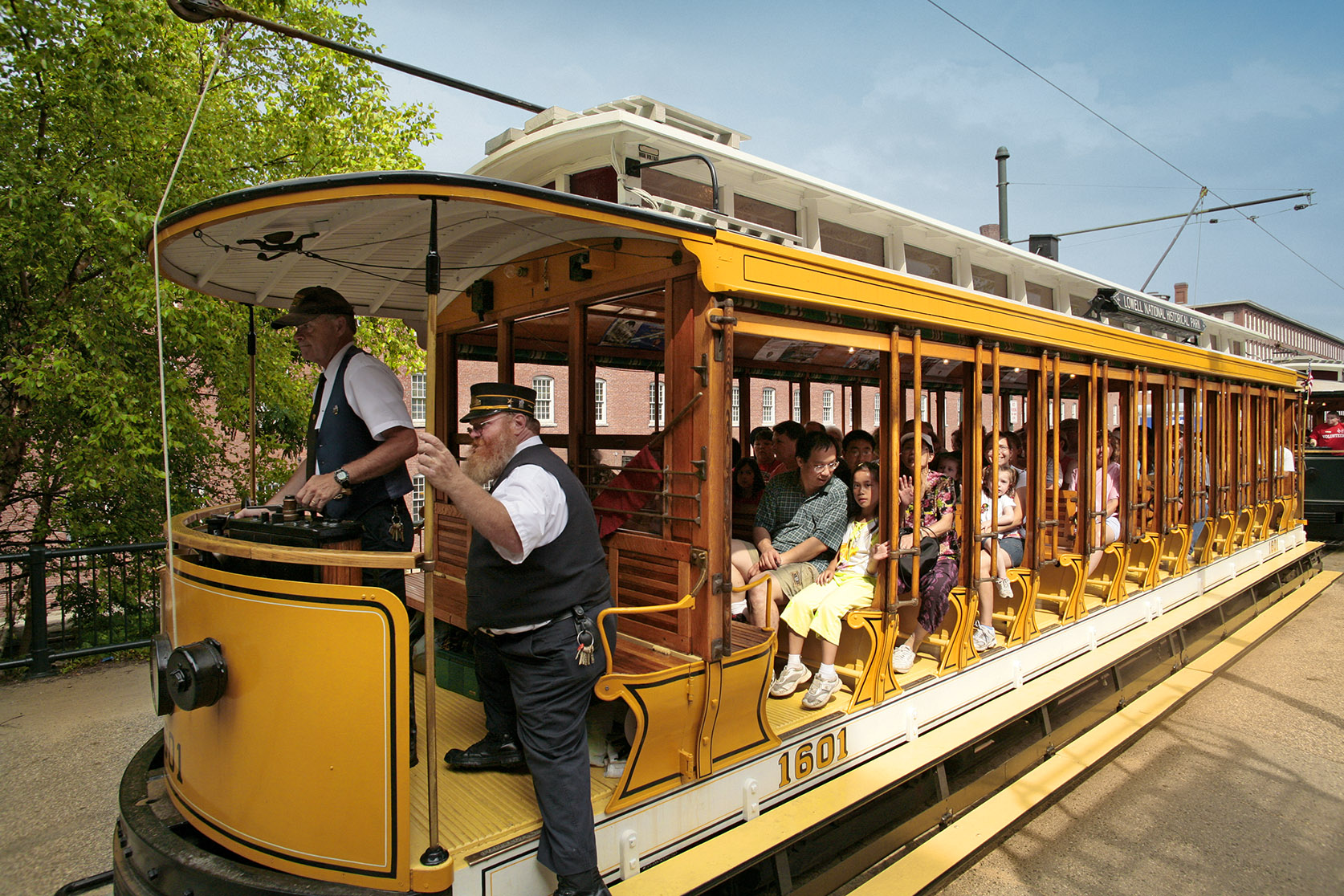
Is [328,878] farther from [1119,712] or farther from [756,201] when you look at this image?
[1119,712]

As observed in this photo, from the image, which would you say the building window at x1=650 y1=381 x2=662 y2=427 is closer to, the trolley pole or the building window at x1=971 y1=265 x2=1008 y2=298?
the building window at x1=971 y1=265 x2=1008 y2=298

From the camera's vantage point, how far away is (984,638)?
4.54m

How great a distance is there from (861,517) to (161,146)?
751 cm

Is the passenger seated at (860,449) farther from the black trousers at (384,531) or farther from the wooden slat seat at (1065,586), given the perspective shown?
the black trousers at (384,531)

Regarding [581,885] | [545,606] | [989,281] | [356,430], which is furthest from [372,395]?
[989,281]

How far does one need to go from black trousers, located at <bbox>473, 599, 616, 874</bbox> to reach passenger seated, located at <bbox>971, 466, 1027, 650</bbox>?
2690 mm

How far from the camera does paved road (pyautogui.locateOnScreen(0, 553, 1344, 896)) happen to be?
364 cm

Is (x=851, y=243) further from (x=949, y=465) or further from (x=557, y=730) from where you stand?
(x=557, y=730)

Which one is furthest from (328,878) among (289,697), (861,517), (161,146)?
(161,146)

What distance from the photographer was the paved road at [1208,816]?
11.8 ft

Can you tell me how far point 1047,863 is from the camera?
379 cm

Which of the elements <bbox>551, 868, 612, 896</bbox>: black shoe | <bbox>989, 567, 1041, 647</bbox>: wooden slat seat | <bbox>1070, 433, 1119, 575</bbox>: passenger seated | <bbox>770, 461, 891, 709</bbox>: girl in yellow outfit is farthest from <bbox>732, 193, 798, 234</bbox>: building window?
<bbox>1070, 433, 1119, 575</bbox>: passenger seated

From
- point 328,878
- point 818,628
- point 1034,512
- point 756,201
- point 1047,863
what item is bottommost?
point 1047,863

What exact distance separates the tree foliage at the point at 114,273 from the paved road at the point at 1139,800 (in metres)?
2.33
